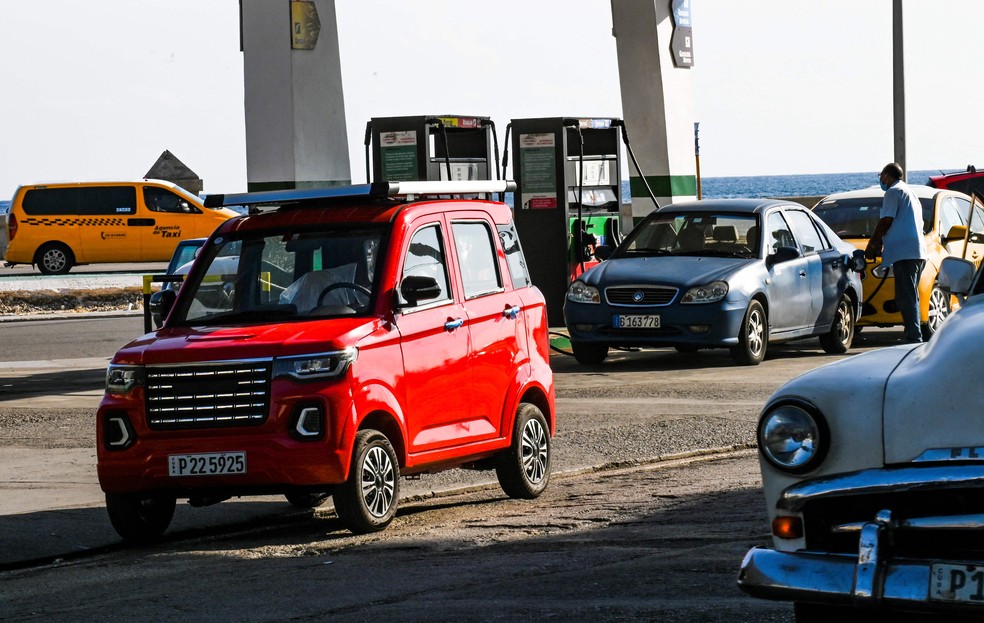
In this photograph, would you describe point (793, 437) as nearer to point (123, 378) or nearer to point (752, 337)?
point (123, 378)

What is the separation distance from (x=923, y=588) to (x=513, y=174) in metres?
15.7

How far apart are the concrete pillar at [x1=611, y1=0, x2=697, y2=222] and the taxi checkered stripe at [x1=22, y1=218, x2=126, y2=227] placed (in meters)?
15.1

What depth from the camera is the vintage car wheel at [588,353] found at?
653 inches

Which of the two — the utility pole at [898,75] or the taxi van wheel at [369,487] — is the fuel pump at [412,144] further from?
the taxi van wheel at [369,487]

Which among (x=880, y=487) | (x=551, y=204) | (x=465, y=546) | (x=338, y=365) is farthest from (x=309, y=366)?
(x=551, y=204)

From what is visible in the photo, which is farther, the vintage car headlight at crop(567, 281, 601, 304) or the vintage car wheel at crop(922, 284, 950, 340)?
the vintage car wheel at crop(922, 284, 950, 340)

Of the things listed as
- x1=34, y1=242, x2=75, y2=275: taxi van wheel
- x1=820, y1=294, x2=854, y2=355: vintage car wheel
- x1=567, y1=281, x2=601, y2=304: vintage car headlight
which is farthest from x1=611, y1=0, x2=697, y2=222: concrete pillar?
x1=34, y1=242, x2=75, y2=275: taxi van wheel

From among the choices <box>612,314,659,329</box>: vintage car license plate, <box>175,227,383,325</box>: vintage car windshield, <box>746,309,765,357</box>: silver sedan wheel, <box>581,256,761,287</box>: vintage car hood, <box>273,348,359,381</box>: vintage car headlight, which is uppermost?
<box>175,227,383,325</box>: vintage car windshield

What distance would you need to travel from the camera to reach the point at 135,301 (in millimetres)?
28359

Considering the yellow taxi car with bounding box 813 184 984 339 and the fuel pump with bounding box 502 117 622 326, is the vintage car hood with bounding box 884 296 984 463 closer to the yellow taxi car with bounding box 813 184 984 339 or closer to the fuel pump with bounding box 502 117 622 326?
the yellow taxi car with bounding box 813 184 984 339

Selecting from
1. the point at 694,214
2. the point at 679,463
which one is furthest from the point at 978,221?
the point at 679,463

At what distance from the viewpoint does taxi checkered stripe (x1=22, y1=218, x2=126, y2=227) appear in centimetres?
3459

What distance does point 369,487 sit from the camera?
7996 mm

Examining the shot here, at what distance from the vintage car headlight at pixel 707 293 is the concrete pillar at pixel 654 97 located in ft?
23.0
